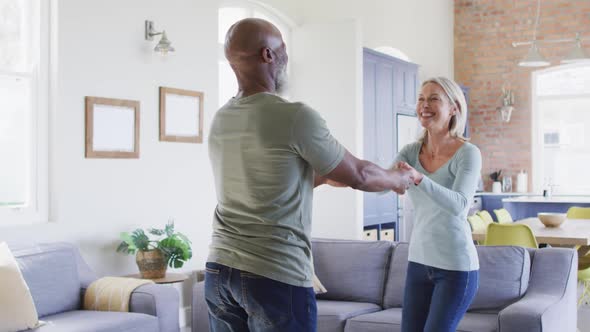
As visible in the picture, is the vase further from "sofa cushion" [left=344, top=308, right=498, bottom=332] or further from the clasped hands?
the clasped hands

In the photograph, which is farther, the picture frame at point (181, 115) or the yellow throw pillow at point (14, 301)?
the picture frame at point (181, 115)

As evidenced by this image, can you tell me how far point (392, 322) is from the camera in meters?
4.10

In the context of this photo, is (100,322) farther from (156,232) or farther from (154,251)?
(156,232)

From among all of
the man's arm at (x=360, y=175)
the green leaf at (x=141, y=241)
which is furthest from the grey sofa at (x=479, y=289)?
the man's arm at (x=360, y=175)

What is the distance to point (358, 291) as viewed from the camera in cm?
466

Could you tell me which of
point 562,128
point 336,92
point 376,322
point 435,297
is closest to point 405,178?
point 435,297

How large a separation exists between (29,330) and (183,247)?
148 cm

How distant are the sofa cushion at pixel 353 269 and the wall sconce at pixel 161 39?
187 centimetres

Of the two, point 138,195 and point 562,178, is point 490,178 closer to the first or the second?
point 562,178

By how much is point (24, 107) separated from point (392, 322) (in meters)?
2.72

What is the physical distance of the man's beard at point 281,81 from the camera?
6.28 feet

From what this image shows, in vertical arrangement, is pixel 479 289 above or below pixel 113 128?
below

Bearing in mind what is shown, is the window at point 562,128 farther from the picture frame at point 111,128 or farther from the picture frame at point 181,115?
the picture frame at point 111,128

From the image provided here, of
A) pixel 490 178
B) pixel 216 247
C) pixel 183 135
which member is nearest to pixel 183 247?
pixel 183 135
